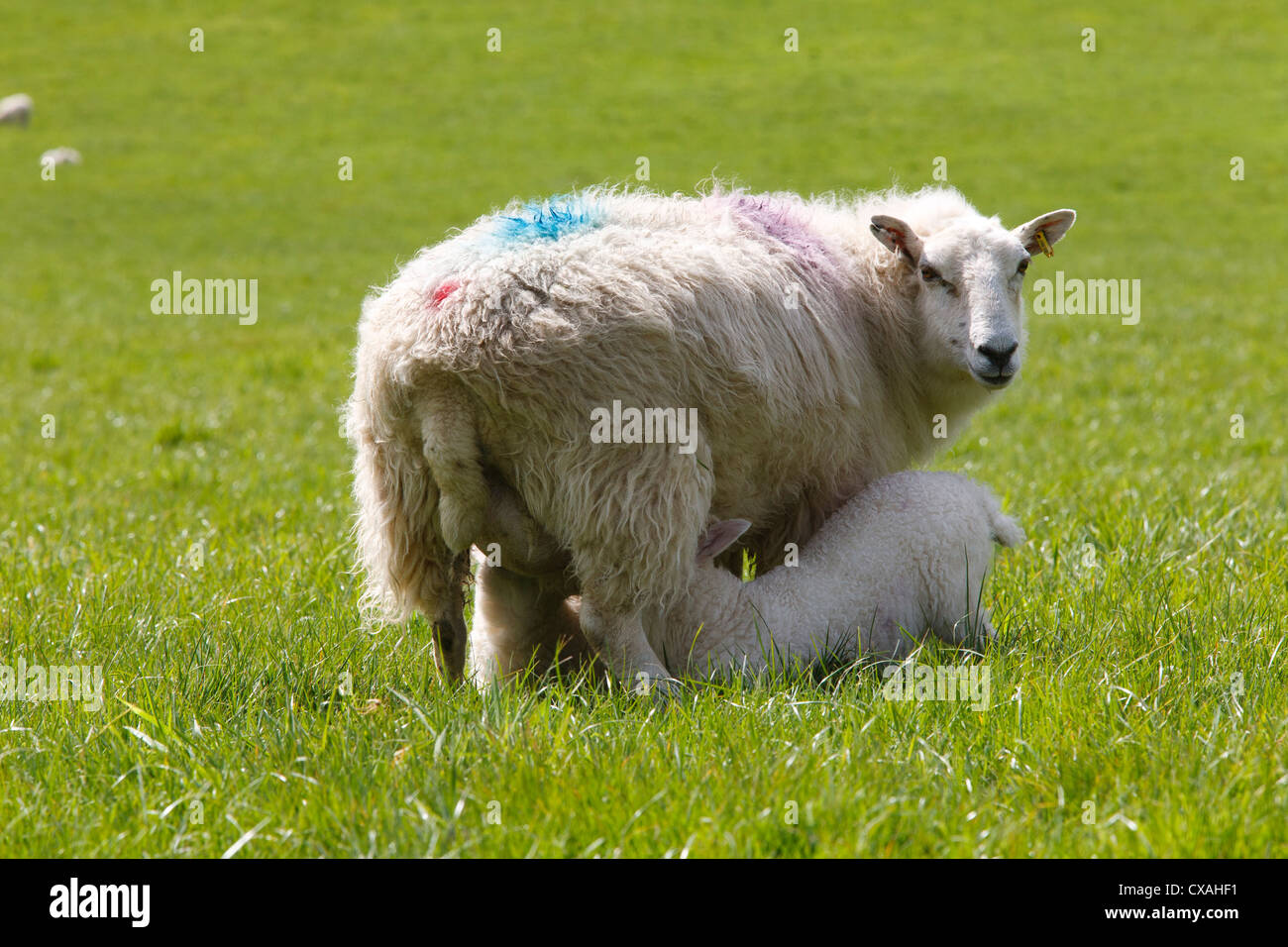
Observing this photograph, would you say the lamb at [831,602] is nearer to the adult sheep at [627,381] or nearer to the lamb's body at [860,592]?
the lamb's body at [860,592]

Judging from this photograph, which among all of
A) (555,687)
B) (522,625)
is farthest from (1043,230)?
(555,687)

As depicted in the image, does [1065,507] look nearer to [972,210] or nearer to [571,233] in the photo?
[972,210]

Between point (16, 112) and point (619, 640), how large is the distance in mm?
33465

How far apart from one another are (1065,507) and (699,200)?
2734 mm

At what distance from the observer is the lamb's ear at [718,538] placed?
398 centimetres

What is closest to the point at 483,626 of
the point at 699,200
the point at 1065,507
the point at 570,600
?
the point at 570,600
